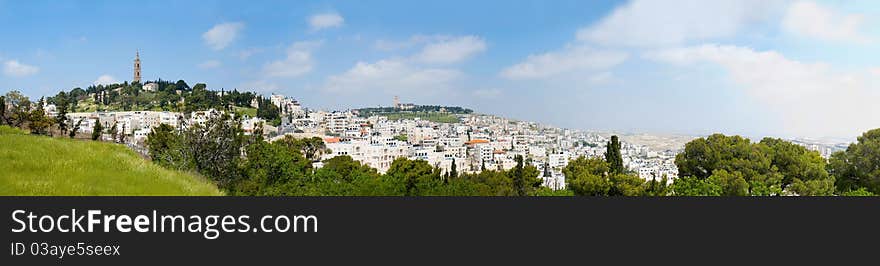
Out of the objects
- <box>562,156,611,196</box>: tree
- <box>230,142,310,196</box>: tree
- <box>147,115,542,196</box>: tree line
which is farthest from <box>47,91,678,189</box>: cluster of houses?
<box>147,115,542,196</box>: tree line

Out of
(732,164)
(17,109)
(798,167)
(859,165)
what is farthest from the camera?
(17,109)

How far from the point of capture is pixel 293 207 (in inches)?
249

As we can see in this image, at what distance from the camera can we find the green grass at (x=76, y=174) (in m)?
9.38

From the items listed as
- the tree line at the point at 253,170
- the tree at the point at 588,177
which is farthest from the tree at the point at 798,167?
the tree line at the point at 253,170

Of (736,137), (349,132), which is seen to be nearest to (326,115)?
(349,132)

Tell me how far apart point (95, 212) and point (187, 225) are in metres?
0.90

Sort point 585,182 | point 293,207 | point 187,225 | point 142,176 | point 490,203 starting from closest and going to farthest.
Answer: point 187,225
point 293,207
point 490,203
point 142,176
point 585,182

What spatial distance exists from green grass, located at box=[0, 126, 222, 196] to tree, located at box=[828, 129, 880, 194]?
1093 inches

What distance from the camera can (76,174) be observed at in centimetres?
1045

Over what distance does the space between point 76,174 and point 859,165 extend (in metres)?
30.6

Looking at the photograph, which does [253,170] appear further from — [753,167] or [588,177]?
[753,167]

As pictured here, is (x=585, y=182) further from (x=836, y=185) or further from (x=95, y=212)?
(x=95, y=212)

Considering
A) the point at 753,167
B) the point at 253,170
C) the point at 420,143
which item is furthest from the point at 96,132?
the point at 420,143

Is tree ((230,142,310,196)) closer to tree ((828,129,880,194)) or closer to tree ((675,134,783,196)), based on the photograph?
tree ((675,134,783,196))
